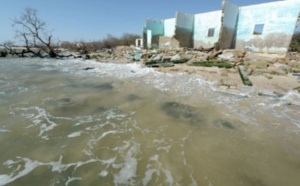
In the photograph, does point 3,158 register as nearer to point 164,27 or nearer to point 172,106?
point 172,106

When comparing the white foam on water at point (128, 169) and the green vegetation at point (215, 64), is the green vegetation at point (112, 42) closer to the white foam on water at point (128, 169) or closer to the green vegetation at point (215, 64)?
the green vegetation at point (215, 64)

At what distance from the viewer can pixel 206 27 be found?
673 inches

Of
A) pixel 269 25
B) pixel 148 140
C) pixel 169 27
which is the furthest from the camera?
pixel 169 27

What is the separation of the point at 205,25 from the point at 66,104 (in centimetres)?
1586

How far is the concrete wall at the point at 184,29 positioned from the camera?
57.2ft

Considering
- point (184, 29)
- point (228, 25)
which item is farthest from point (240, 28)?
point (184, 29)

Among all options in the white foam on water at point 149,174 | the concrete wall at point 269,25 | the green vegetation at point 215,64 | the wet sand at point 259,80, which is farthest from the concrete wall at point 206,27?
the white foam on water at point 149,174

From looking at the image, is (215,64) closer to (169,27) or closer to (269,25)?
(269,25)

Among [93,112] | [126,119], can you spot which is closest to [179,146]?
[126,119]

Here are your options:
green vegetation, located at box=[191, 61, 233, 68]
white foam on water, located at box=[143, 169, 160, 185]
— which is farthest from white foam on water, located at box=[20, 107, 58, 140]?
green vegetation, located at box=[191, 61, 233, 68]

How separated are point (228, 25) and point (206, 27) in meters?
2.73

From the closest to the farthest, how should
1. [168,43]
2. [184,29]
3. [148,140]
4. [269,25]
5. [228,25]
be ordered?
[148,140], [269,25], [228,25], [184,29], [168,43]

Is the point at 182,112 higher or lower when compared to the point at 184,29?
lower

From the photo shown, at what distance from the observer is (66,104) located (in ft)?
15.0
